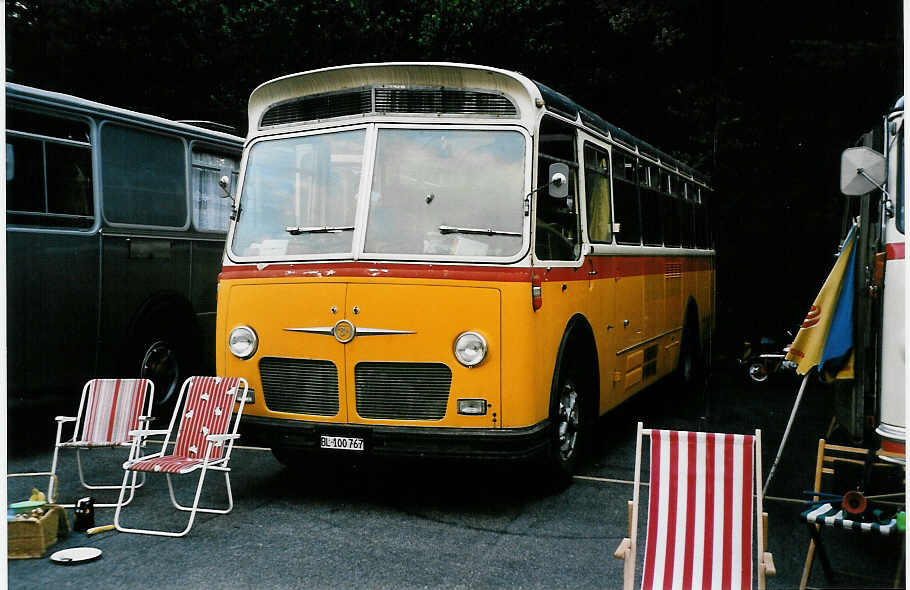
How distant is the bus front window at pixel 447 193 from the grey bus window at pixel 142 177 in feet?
12.2

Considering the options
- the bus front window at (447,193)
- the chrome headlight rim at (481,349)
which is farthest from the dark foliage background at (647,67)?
the chrome headlight rim at (481,349)

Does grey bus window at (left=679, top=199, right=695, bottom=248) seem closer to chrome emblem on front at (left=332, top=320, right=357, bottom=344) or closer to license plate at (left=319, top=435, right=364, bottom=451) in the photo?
chrome emblem on front at (left=332, top=320, right=357, bottom=344)

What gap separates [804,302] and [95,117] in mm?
11038

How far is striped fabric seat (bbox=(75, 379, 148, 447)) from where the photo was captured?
24.4ft

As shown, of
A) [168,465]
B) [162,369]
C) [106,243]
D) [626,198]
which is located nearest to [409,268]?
[168,465]

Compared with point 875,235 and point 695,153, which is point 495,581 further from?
point 695,153

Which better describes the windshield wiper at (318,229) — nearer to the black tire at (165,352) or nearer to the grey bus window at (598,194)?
the grey bus window at (598,194)

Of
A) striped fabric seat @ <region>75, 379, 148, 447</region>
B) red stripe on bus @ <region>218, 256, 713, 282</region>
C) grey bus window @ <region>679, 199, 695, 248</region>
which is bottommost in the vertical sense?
striped fabric seat @ <region>75, 379, 148, 447</region>

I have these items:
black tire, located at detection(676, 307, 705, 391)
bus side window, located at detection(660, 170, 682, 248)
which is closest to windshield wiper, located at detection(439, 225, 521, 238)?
bus side window, located at detection(660, 170, 682, 248)

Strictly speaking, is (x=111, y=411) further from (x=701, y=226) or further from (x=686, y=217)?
(x=701, y=226)

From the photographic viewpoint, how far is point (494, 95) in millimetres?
7254

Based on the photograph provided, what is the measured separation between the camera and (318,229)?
727 centimetres

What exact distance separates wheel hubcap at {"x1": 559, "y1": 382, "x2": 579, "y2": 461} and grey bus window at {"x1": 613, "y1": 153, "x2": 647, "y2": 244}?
2.00 meters

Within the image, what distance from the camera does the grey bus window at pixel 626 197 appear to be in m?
9.40
